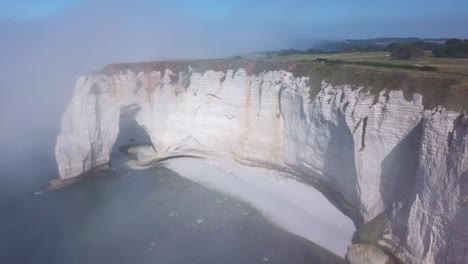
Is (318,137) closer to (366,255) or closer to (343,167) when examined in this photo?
(343,167)

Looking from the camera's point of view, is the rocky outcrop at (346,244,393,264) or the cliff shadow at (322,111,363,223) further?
the cliff shadow at (322,111,363,223)

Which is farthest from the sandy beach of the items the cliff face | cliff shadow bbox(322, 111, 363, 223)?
the cliff face

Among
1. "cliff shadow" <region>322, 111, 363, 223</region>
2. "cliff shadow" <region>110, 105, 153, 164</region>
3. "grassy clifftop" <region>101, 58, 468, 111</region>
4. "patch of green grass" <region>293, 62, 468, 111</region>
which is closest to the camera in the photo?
"patch of green grass" <region>293, 62, 468, 111</region>

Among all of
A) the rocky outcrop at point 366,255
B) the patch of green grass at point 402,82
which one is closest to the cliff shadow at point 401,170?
the patch of green grass at point 402,82

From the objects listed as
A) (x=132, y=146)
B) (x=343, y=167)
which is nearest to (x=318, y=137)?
(x=343, y=167)

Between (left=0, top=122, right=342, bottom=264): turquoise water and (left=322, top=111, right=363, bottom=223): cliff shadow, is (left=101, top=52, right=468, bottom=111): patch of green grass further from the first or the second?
(left=0, top=122, right=342, bottom=264): turquoise water

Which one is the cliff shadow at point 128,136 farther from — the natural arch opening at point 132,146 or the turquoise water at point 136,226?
the turquoise water at point 136,226

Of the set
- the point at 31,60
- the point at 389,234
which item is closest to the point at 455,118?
the point at 389,234

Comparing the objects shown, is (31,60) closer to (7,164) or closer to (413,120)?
(7,164)
